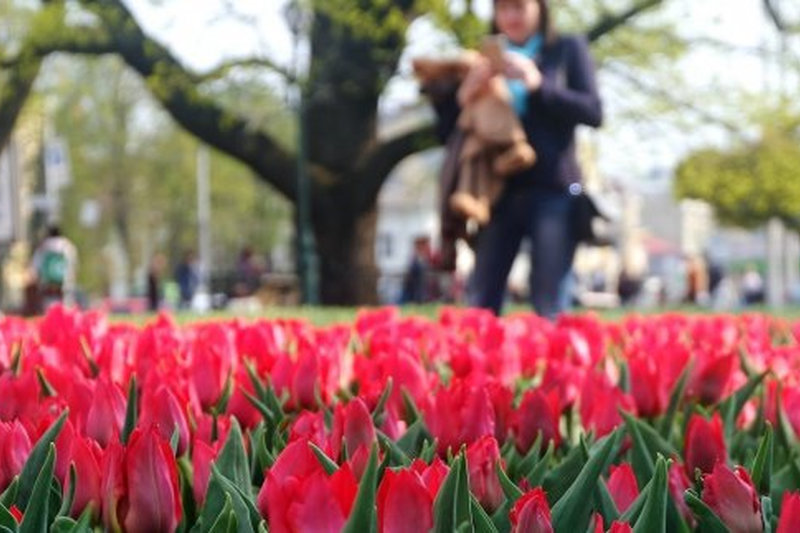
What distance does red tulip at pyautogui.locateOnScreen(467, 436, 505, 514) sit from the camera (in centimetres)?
162

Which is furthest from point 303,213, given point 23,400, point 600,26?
point 23,400

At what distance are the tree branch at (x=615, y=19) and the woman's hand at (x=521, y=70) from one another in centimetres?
1359

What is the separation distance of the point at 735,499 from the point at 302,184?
67.1 ft

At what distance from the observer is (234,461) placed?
5.59 ft

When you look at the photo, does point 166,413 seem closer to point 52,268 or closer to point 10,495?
point 10,495

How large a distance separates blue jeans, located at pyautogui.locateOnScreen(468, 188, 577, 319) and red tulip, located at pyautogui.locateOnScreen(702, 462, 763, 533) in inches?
214

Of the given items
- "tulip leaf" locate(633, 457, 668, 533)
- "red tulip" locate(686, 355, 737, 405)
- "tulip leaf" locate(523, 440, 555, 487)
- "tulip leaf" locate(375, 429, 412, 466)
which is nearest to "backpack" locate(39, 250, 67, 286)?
"red tulip" locate(686, 355, 737, 405)

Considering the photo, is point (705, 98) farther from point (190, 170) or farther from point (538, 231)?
point (190, 170)

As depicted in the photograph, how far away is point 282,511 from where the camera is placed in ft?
4.41

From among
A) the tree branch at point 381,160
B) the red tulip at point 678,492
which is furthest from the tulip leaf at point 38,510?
the tree branch at point 381,160

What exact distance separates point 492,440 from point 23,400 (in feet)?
2.99

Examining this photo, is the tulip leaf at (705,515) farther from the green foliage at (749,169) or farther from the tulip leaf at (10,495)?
the green foliage at (749,169)

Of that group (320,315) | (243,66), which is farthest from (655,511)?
(243,66)

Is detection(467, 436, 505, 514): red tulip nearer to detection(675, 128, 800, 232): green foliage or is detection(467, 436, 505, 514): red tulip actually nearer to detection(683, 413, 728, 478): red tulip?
detection(683, 413, 728, 478): red tulip
